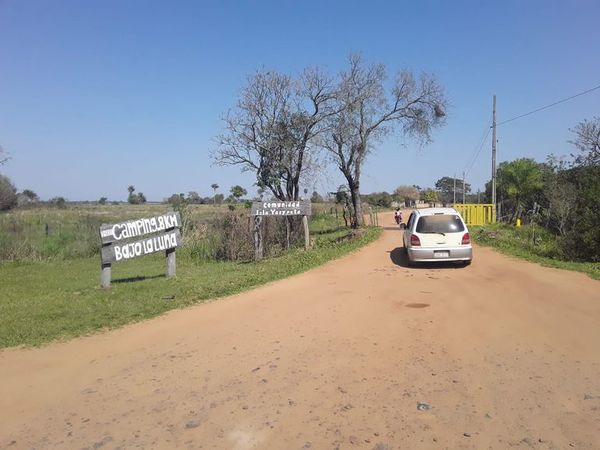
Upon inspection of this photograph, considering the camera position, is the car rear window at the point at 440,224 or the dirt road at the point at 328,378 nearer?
the dirt road at the point at 328,378

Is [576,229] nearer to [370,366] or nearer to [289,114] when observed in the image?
[370,366]

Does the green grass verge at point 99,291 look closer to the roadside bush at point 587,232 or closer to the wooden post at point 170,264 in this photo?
the wooden post at point 170,264

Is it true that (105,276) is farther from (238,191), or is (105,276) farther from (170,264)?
(238,191)

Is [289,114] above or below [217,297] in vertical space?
above

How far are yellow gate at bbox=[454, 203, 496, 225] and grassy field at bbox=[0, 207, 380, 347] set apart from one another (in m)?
12.9

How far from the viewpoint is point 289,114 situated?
24.1 metres

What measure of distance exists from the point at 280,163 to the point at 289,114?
2.44 m

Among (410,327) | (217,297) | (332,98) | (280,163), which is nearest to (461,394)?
(410,327)

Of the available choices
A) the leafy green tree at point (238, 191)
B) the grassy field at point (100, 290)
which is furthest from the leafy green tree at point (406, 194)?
the grassy field at point (100, 290)

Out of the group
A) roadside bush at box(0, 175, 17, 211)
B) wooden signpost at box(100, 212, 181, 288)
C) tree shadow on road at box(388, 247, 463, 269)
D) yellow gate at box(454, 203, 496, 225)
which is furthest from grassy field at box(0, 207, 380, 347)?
roadside bush at box(0, 175, 17, 211)

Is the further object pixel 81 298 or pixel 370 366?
pixel 81 298

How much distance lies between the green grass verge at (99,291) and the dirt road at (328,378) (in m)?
0.71

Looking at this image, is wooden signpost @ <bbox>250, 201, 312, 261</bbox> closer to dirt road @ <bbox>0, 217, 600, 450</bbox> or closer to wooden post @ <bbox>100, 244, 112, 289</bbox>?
wooden post @ <bbox>100, 244, 112, 289</bbox>

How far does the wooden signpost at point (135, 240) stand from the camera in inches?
442
